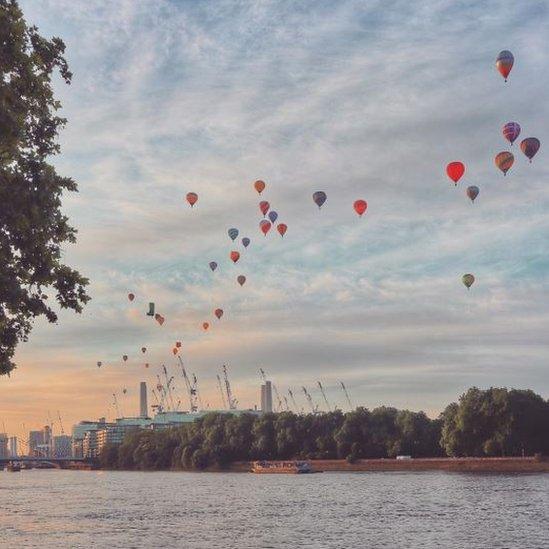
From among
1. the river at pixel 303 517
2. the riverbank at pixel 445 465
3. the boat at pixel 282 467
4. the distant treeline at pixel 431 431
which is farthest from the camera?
the boat at pixel 282 467

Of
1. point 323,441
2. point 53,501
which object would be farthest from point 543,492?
point 323,441

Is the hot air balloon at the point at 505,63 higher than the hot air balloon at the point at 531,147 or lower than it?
higher

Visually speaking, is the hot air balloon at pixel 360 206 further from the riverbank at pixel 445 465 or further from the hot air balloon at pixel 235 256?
the riverbank at pixel 445 465

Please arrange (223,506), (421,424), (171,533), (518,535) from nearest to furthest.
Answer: (518,535)
(171,533)
(223,506)
(421,424)

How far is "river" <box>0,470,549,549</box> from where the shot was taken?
207 ft

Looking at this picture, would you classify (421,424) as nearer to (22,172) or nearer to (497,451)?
(497,451)

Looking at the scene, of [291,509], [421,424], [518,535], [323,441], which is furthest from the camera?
[323,441]

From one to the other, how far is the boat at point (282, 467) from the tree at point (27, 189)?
151807 mm

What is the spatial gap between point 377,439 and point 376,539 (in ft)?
375

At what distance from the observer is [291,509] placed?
90562mm

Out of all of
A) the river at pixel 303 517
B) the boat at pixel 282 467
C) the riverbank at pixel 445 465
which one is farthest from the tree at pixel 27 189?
the boat at pixel 282 467

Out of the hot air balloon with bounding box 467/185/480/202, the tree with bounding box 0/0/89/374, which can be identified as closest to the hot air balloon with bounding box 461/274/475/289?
the hot air balloon with bounding box 467/185/480/202

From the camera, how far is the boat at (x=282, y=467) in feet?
583

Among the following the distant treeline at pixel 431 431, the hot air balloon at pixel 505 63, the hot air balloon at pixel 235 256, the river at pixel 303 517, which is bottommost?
the river at pixel 303 517
